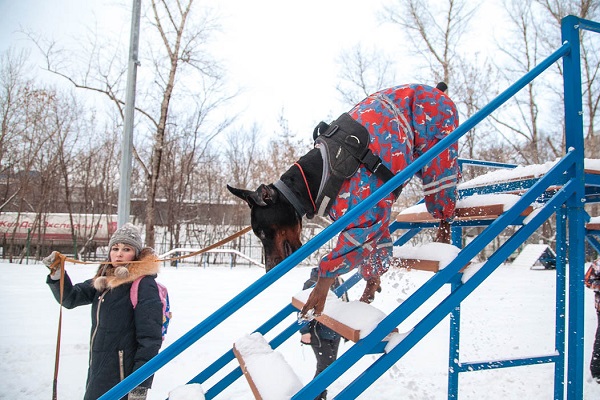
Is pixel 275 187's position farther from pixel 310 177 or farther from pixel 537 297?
pixel 537 297

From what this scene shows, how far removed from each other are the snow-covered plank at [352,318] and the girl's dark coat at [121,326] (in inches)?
50.7

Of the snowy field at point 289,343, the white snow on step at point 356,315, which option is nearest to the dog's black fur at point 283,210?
the white snow on step at point 356,315

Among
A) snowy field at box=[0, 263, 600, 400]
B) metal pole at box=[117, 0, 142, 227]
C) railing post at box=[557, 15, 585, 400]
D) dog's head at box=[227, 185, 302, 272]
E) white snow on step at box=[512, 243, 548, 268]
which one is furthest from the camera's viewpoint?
white snow on step at box=[512, 243, 548, 268]

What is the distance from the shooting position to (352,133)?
220cm

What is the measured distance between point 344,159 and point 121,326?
192 centimetres

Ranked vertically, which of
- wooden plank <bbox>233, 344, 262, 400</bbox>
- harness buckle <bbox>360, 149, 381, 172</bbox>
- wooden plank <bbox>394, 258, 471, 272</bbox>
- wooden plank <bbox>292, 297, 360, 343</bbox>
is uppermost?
harness buckle <bbox>360, 149, 381, 172</bbox>

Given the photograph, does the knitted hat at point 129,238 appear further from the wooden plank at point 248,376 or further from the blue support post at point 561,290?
the blue support post at point 561,290

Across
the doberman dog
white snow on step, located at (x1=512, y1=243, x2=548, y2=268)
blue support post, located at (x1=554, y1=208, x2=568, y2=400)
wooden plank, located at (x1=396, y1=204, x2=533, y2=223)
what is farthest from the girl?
white snow on step, located at (x1=512, y1=243, x2=548, y2=268)

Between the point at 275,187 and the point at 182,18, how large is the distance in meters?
12.8

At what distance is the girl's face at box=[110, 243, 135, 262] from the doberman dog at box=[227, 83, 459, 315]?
132 cm

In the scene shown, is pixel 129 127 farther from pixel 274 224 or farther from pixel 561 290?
pixel 561 290

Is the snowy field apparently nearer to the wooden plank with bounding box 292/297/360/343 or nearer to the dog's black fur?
the wooden plank with bounding box 292/297/360/343

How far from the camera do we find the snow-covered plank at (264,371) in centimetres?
168

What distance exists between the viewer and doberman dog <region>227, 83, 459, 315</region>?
2.03 metres
